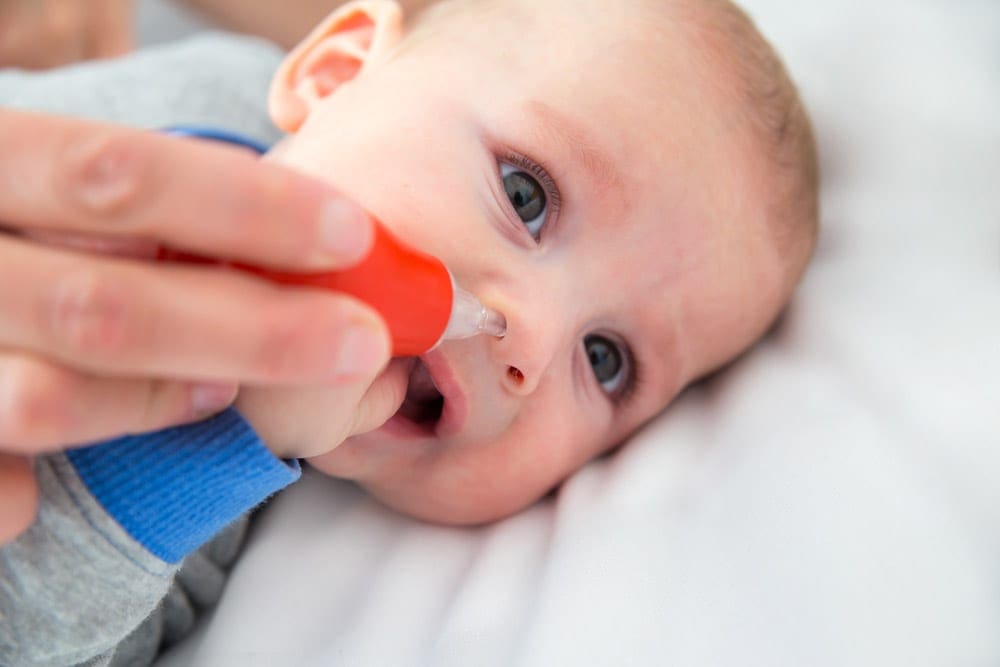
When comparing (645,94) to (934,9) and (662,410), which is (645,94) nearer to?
(662,410)

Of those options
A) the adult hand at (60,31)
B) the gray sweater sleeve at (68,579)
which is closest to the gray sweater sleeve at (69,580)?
the gray sweater sleeve at (68,579)

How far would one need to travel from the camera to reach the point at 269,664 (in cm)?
91

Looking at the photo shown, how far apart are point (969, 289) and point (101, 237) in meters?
1.01

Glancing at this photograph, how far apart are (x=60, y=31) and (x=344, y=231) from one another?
1.66 metres

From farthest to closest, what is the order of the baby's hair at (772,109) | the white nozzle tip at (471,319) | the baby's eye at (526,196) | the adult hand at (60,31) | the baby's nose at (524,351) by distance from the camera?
1. the adult hand at (60,31)
2. the baby's hair at (772,109)
3. the baby's eye at (526,196)
4. the baby's nose at (524,351)
5. the white nozzle tip at (471,319)

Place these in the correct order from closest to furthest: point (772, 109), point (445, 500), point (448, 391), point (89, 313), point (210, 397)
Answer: point (89, 313) < point (210, 397) < point (448, 391) < point (445, 500) < point (772, 109)

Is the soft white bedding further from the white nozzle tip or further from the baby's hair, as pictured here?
the white nozzle tip

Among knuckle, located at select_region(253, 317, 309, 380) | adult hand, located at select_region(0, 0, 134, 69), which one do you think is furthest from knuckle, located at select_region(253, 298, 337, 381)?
adult hand, located at select_region(0, 0, 134, 69)

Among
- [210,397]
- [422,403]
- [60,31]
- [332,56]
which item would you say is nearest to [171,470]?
[210,397]

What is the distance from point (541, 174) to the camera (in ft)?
3.16

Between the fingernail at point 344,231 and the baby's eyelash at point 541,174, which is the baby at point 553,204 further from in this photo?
the fingernail at point 344,231

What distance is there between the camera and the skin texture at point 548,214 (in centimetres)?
88

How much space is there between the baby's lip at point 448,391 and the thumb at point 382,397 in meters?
0.03

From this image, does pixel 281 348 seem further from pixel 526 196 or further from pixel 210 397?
pixel 526 196
